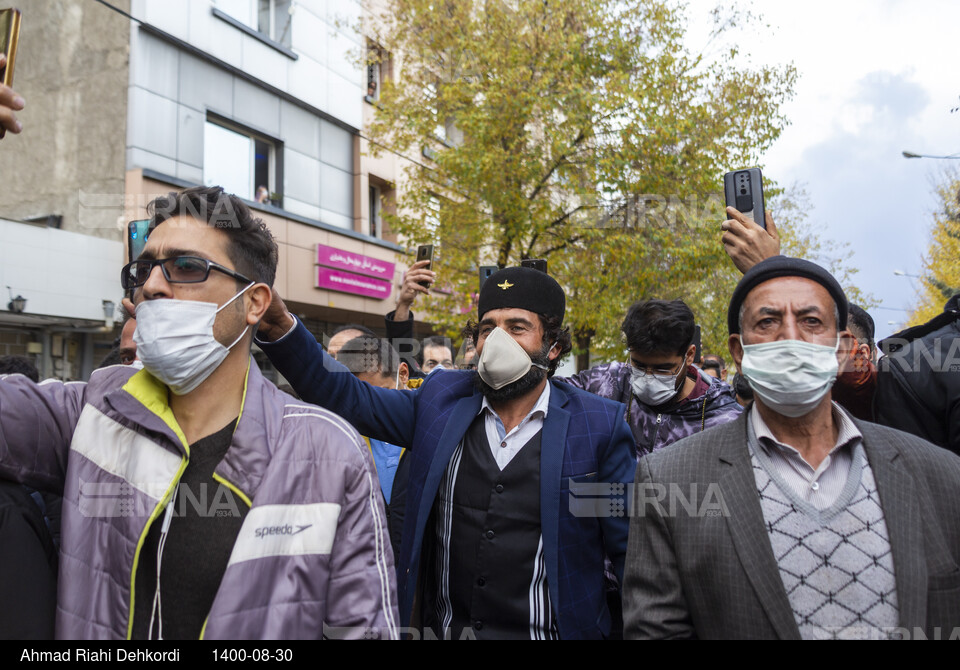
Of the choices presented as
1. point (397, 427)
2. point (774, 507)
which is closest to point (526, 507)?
point (397, 427)

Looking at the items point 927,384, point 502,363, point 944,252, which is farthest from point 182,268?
Answer: point 944,252

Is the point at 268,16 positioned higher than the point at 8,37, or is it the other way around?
the point at 268,16

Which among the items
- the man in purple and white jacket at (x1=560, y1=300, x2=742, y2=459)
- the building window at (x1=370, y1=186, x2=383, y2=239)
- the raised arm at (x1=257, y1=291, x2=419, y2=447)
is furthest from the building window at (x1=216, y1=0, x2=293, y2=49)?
the raised arm at (x1=257, y1=291, x2=419, y2=447)

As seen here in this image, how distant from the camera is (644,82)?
476 inches

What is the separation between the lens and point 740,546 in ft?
6.31

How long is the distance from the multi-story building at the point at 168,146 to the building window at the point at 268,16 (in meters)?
0.03

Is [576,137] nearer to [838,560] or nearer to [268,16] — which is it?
[268,16]

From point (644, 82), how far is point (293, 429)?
38.3 feet

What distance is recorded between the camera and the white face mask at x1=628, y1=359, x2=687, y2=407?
3.91 meters

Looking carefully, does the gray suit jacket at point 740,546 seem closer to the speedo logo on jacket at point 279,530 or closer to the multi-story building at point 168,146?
the speedo logo on jacket at point 279,530

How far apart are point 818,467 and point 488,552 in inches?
43.5

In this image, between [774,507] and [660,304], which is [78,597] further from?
[660,304]

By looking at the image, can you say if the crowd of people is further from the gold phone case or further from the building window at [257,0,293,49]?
the building window at [257,0,293,49]

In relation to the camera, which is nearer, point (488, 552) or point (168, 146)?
point (488, 552)
